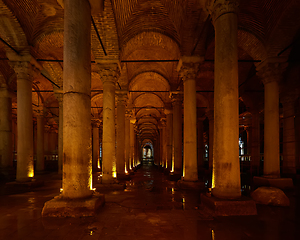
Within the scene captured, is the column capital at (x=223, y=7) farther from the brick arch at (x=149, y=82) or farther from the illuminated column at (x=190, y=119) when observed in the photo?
the brick arch at (x=149, y=82)

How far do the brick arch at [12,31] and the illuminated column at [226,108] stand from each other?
8.35 metres

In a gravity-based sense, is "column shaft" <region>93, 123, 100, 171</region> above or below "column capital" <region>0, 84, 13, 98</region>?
below

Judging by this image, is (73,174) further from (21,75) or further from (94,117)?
(94,117)

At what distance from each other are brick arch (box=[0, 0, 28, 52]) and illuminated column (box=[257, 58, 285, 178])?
11221 millimetres

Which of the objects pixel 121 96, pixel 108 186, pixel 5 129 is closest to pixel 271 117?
pixel 108 186

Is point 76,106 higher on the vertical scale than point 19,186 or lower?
higher

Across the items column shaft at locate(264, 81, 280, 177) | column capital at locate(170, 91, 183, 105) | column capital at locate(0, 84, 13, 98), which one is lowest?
column shaft at locate(264, 81, 280, 177)

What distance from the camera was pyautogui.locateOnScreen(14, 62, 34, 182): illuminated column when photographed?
10359 mm

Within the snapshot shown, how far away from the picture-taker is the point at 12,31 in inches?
396

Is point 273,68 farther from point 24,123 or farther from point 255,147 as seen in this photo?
point 24,123

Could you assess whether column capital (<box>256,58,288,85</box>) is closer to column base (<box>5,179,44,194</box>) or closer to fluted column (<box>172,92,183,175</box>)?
fluted column (<box>172,92,183,175</box>)

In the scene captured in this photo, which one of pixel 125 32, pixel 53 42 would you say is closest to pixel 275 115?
pixel 125 32

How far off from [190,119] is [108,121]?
3679 millimetres

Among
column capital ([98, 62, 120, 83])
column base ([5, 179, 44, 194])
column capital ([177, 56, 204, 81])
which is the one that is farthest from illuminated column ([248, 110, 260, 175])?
column base ([5, 179, 44, 194])
